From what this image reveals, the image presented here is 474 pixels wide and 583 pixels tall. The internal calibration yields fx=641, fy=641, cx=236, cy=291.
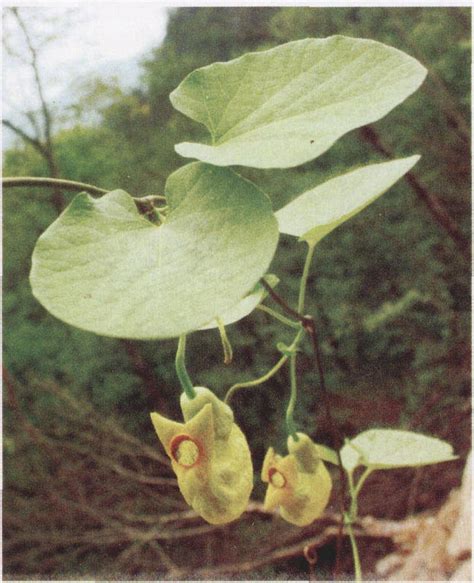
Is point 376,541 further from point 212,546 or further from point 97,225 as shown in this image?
point 97,225

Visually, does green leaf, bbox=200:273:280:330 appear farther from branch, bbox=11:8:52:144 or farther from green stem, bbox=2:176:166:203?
branch, bbox=11:8:52:144

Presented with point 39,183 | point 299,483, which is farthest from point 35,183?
point 299,483

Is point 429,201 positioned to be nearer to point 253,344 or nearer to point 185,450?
point 253,344

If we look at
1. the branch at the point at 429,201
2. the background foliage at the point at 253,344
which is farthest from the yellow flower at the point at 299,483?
the background foliage at the point at 253,344

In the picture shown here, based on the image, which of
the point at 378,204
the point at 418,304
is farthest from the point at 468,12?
the point at 418,304

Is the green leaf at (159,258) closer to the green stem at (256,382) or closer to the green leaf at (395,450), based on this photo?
the green stem at (256,382)

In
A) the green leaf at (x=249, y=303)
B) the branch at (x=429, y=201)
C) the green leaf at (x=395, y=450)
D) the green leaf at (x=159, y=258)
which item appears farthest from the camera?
the branch at (x=429, y=201)
